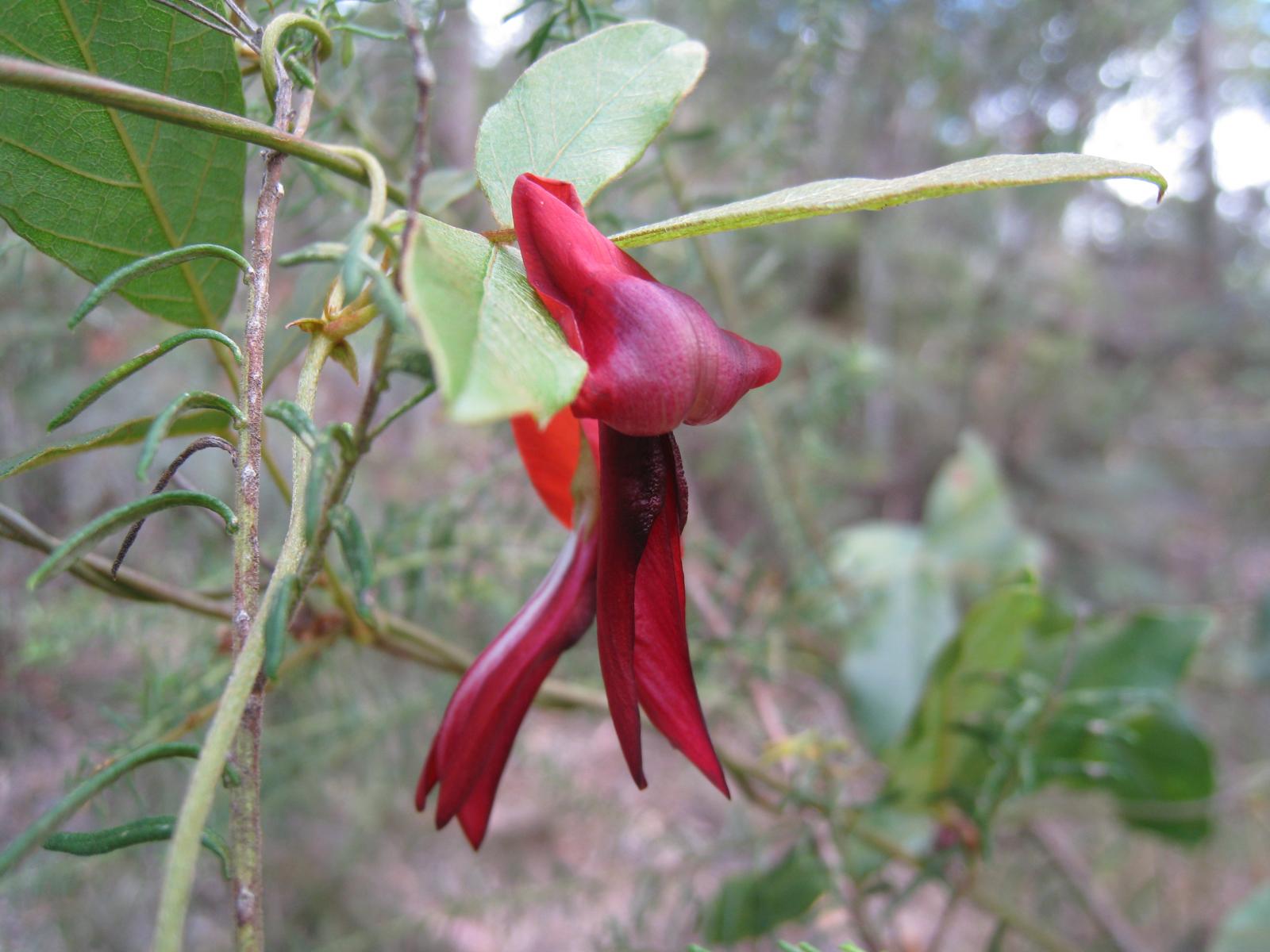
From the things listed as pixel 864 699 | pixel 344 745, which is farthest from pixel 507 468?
pixel 864 699

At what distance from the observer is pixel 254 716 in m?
0.17

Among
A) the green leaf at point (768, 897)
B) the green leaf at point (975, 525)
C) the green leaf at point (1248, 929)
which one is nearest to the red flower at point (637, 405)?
the green leaf at point (768, 897)

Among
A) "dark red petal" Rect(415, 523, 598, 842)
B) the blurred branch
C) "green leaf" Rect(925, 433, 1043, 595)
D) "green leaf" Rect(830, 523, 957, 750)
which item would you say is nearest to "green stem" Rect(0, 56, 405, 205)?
"dark red petal" Rect(415, 523, 598, 842)

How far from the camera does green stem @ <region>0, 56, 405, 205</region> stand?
149 millimetres

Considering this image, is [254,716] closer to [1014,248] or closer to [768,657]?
[768,657]

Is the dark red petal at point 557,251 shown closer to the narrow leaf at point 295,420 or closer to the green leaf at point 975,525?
the narrow leaf at point 295,420

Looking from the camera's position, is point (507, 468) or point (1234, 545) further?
point (1234, 545)

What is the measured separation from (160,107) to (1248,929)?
781mm

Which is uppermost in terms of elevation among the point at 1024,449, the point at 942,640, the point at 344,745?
the point at 1024,449

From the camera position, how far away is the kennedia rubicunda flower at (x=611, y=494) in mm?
179

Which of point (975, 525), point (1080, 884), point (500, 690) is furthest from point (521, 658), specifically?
point (975, 525)

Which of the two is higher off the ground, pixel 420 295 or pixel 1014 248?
pixel 1014 248

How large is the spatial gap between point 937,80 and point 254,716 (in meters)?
1.13

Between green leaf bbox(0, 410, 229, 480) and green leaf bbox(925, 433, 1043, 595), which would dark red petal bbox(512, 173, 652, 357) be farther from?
green leaf bbox(925, 433, 1043, 595)
